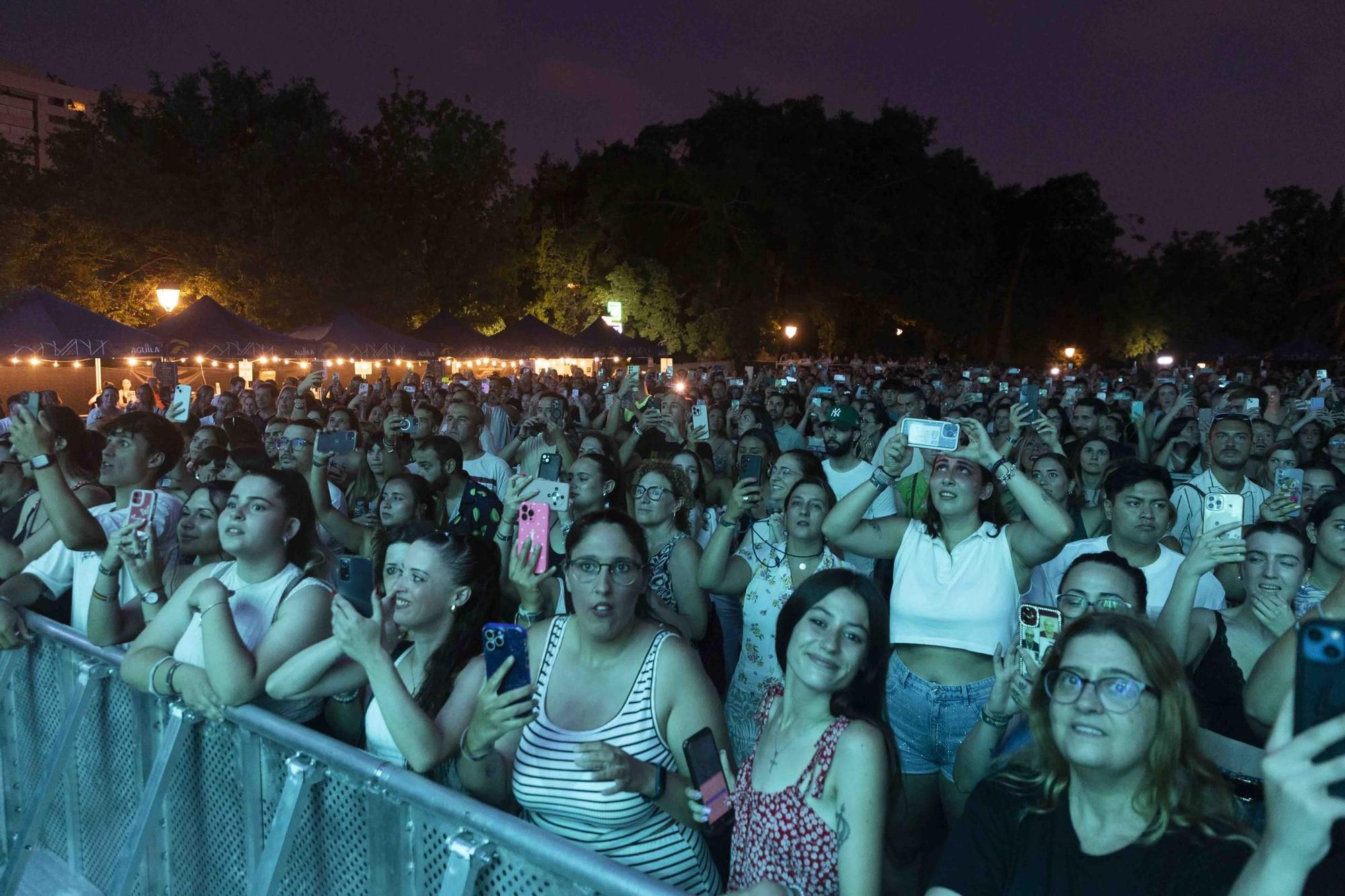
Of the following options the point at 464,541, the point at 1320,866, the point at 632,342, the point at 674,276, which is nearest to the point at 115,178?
the point at 632,342

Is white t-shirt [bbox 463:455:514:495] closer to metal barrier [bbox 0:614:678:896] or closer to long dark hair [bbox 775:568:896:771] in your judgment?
metal barrier [bbox 0:614:678:896]

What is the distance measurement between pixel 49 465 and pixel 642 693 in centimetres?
290

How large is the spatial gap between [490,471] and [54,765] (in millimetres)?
3628

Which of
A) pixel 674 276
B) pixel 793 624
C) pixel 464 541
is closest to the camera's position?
pixel 793 624

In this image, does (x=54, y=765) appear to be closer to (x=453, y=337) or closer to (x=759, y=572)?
(x=759, y=572)

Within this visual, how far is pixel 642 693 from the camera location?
2627 mm

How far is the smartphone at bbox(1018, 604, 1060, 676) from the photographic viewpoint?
2576 millimetres

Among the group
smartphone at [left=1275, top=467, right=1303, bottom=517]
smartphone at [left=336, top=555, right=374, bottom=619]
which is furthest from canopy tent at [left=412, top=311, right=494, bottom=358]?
smartphone at [left=336, top=555, right=374, bottom=619]

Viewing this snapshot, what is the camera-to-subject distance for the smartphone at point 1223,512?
9.82ft

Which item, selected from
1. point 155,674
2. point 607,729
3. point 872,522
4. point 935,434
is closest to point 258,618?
point 155,674

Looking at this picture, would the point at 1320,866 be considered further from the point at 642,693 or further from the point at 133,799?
the point at 133,799

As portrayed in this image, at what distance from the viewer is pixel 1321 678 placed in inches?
50.5

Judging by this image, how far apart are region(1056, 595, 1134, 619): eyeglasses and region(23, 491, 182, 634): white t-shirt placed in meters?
3.50

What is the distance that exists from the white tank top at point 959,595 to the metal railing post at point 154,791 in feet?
8.36
